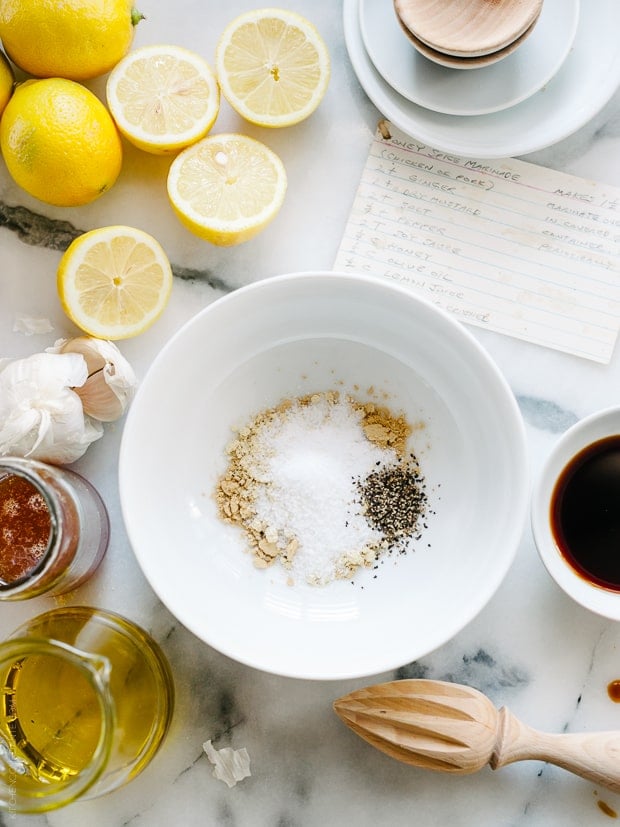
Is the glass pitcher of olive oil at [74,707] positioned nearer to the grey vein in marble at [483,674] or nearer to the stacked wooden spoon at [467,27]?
the grey vein in marble at [483,674]

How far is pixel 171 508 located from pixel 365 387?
12.1 inches

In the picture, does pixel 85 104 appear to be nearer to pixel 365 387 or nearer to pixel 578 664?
pixel 365 387

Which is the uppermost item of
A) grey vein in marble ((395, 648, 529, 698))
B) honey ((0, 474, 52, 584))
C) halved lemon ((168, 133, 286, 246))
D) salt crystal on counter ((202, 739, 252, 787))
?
halved lemon ((168, 133, 286, 246))

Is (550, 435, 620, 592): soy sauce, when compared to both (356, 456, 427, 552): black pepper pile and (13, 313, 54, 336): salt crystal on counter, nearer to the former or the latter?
(356, 456, 427, 552): black pepper pile

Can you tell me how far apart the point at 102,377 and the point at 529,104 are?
0.67 m

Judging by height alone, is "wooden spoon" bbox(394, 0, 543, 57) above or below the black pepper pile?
above

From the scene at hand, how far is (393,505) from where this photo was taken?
3.45 feet

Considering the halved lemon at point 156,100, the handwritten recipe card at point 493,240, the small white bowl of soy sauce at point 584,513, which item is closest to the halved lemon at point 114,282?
the halved lemon at point 156,100

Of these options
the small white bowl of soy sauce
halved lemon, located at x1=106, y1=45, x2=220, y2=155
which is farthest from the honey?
the small white bowl of soy sauce

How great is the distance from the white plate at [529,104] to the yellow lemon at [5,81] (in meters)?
0.44

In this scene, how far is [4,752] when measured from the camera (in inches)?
37.2

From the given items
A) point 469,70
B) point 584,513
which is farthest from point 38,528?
point 469,70

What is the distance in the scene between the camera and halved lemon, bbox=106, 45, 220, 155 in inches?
40.5

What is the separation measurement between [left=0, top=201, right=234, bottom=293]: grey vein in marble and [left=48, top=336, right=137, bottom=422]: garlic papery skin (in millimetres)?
152
